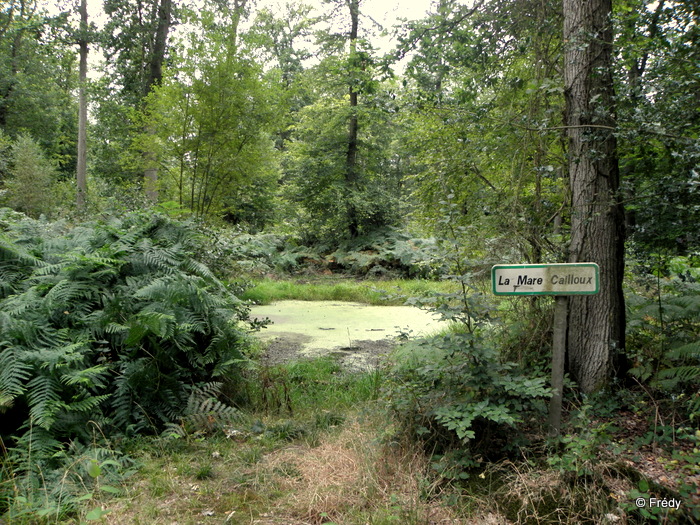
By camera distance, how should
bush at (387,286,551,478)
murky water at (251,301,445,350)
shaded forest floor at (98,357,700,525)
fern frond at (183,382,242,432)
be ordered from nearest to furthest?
shaded forest floor at (98,357,700,525)
bush at (387,286,551,478)
fern frond at (183,382,242,432)
murky water at (251,301,445,350)

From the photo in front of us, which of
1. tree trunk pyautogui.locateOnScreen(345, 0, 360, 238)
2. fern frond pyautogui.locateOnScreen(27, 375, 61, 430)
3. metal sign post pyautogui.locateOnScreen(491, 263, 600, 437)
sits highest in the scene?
tree trunk pyautogui.locateOnScreen(345, 0, 360, 238)

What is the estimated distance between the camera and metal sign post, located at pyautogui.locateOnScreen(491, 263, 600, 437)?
7.34ft

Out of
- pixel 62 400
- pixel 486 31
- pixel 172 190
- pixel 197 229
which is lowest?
pixel 62 400

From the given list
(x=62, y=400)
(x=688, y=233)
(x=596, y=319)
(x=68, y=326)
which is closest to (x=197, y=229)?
(x=68, y=326)

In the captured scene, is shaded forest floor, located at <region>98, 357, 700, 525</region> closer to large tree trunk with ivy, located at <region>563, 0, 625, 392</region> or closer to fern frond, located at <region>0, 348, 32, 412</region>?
large tree trunk with ivy, located at <region>563, 0, 625, 392</region>

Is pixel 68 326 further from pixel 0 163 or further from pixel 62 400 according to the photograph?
pixel 0 163

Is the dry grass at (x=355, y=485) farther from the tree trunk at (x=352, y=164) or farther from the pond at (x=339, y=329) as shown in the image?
the tree trunk at (x=352, y=164)

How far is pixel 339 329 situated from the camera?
610cm

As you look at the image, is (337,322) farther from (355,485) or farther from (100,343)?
(355,485)

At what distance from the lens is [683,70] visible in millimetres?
2264

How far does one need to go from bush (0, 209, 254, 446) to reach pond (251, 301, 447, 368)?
4.98ft

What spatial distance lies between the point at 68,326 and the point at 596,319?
11.3 feet

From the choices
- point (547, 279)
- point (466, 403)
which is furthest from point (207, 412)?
point (547, 279)

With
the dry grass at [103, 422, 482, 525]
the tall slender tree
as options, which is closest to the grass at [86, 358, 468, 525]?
the dry grass at [103, 422, 482, 525]
